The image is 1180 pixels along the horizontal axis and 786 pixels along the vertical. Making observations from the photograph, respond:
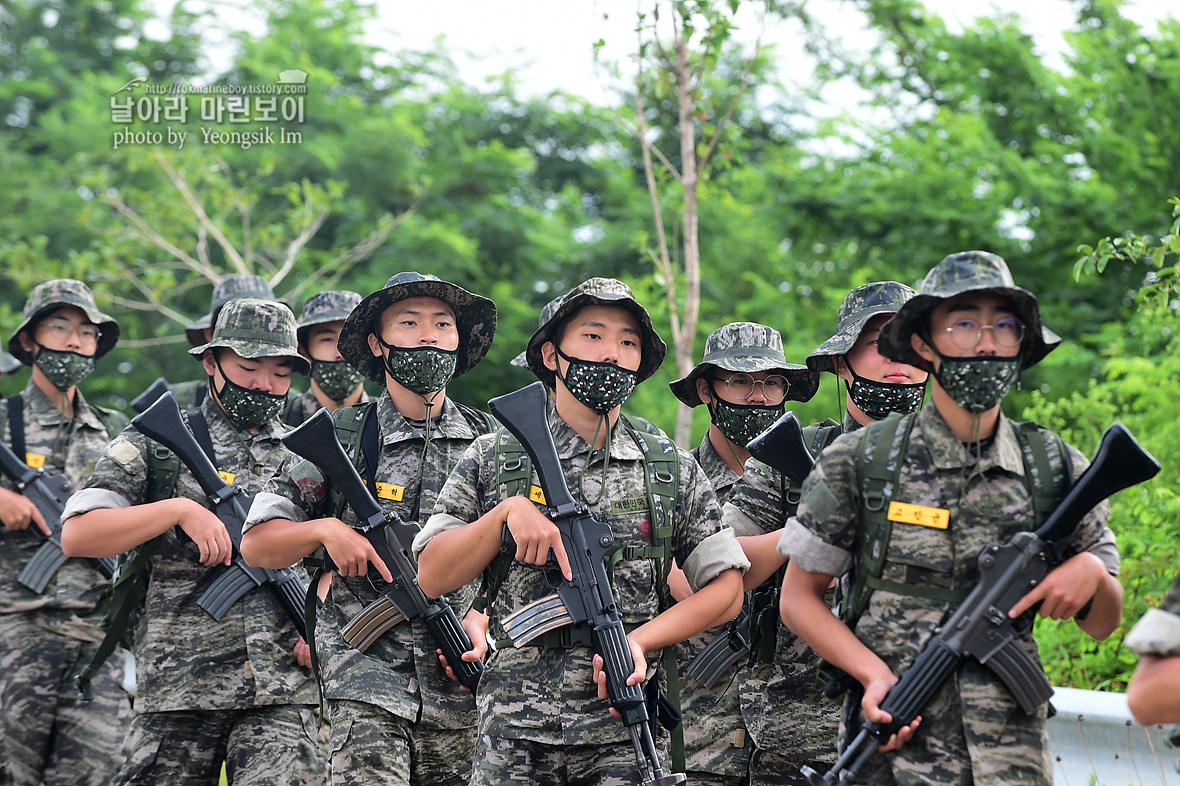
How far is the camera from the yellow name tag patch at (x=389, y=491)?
489 cm

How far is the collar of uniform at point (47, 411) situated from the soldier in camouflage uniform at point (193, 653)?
6.06 ft

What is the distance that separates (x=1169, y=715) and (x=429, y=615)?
109 inches

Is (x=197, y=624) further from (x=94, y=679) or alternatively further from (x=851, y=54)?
(x=851, y=54)

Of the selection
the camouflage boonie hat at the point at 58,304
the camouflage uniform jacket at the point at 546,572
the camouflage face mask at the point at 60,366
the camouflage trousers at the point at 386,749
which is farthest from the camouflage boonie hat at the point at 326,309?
the camouflage uniform jacket at the point at 546,572

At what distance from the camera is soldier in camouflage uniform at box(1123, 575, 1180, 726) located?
2715 millimetres

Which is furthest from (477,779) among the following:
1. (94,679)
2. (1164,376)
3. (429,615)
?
(1164,376)

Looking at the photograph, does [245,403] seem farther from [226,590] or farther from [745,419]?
[745,419]

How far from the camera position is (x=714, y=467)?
5.51 meters

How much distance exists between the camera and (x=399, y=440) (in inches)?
197

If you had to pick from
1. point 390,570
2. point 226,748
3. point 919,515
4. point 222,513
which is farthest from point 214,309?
point 919,515

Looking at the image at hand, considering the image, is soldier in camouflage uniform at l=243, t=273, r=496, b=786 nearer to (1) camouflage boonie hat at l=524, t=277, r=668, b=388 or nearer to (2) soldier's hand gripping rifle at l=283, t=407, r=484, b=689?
(2) soldier's hand gripping rifle at l=283, t=407, r=484, b=689

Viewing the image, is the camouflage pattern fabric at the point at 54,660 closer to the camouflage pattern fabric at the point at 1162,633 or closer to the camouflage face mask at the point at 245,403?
the camouflage face mask at the point at 245,403

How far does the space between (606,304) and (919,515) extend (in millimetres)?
1339

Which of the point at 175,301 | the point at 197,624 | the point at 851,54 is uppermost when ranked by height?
the point at 851,54
